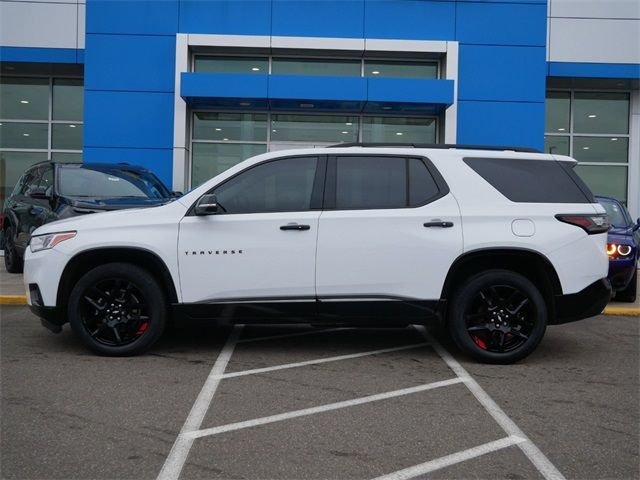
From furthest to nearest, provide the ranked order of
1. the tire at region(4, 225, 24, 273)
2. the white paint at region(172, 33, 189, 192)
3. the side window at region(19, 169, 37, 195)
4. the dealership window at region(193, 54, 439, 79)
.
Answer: the dealership window at region(193, 54, 439, 79) → the white paint at region(172, 33, 189, 192) → the tire at region(4, 225, 24, 273) → the side window at region(19, 169, 37, 195)

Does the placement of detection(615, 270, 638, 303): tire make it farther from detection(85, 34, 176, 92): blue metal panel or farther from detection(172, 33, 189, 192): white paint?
detection(85, 34, 176, 92): blue metal panel

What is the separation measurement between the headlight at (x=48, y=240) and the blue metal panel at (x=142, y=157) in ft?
29.7

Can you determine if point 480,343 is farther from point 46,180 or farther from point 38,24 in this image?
point 38,24

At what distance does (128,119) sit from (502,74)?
827 centimetres

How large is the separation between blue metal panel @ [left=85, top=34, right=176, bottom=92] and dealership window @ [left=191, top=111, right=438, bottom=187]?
151 cm

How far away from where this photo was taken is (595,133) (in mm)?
18000

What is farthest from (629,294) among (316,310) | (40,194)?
(40,194)

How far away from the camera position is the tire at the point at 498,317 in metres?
5.71

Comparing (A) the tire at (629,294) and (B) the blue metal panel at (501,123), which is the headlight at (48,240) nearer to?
(A) the tire at (629,294)

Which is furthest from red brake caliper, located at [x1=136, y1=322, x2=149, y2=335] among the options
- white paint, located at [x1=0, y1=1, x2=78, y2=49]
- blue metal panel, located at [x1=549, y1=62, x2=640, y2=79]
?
blue metal panel, located at [x1=549, y1=62, x2=640, y2=79]

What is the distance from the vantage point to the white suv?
569 cm

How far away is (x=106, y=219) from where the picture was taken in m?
5.86

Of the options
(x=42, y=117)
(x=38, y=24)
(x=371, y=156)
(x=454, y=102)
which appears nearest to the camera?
(x=371, y=156)

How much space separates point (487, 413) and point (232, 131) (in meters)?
12.5
